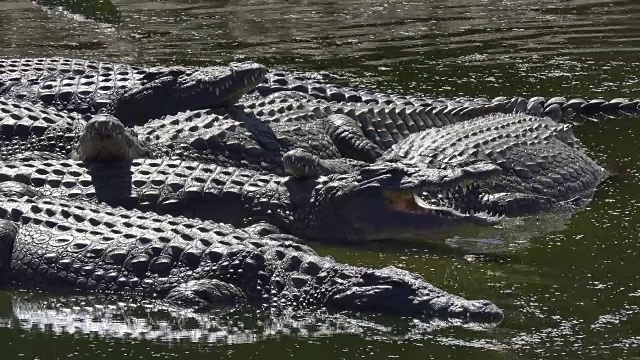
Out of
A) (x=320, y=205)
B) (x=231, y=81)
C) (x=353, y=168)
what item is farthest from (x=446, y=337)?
(x=231, y=81)

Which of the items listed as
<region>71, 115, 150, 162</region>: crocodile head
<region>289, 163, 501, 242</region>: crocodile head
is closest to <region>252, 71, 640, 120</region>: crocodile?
<region>71, 115, 150, 162</region>: crocodile head

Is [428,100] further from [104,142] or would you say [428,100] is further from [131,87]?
[104,142]

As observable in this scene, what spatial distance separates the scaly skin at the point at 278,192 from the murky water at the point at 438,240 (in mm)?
177

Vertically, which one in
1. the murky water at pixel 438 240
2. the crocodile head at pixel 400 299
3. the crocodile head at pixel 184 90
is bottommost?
the murky water at pixel 438 240

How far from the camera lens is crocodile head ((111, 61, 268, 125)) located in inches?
330

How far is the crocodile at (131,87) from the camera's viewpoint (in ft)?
27.6

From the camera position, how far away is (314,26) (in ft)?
41.4

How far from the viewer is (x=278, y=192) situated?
6.96 m

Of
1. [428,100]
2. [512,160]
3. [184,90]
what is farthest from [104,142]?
[428,100]

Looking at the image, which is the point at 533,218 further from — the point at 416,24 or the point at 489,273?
the point at 416,24

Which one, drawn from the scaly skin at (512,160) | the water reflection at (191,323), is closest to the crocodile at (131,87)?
the scaly skin at (512,160)

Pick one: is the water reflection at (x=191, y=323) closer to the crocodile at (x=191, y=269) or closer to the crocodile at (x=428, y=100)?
the crocodile at (x=191, y=269)

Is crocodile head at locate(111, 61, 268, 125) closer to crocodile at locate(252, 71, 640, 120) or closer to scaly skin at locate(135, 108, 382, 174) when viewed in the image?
scaly skin at locate(135, 108, 382, 174)

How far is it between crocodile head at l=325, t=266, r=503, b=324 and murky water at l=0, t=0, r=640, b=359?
0.07 metres
